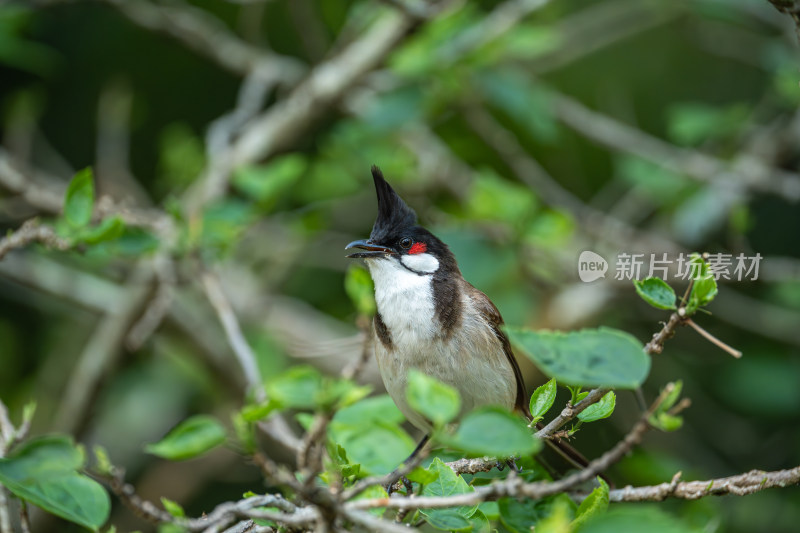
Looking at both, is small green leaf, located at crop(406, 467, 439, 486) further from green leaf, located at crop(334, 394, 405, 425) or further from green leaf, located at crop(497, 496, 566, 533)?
green leaf, located at crop(334, 394, 405, 425)

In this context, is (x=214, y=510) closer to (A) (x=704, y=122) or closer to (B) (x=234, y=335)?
(B) (x=234, y=335)

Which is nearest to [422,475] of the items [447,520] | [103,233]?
[447,520]

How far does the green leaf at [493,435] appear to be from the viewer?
868mm

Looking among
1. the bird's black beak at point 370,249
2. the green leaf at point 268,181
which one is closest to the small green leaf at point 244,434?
the bird's black beak at point 370,249

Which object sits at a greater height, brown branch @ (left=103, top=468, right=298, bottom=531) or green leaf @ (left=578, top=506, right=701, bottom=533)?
green leaf @ (left=578, top=506, right=701, bottom=533)

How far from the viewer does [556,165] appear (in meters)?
4.95

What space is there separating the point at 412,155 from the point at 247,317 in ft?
3.81

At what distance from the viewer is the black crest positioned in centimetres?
215

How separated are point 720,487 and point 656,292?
12.8 inches

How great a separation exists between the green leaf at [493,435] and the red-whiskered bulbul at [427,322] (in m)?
0.87

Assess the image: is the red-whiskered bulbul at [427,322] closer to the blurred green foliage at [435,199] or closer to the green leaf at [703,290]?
the blurred green foliage at [435,199]

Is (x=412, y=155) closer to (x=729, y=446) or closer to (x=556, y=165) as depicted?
(x=556, y=165)

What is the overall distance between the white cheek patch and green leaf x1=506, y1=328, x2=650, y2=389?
1240 mm

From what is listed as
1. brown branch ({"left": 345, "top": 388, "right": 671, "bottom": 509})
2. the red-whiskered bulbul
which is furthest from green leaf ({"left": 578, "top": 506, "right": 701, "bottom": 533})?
the red-whiskered bulbul
